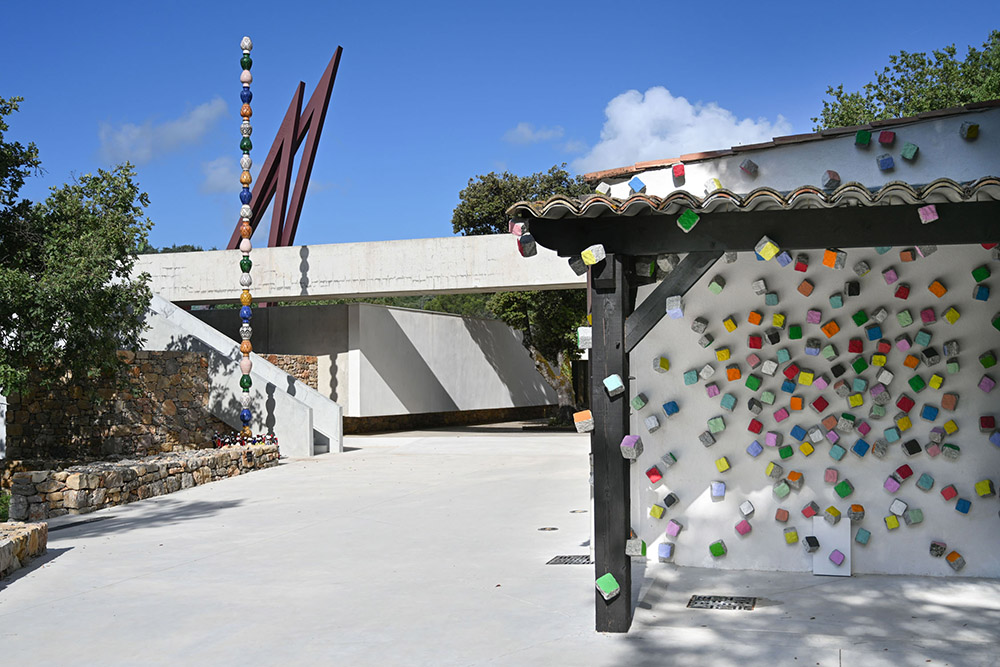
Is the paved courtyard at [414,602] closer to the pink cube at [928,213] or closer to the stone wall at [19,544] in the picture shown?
the stone wall at [19,544]

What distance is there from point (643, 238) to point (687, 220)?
0.28m

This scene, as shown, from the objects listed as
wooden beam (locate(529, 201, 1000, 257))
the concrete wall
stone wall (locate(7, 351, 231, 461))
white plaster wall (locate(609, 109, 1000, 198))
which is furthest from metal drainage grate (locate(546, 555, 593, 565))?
the concrete wall

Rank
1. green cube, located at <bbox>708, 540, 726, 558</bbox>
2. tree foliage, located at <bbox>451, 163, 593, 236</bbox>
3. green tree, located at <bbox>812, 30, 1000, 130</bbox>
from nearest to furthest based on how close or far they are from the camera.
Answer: green cube, located at <bbox>708, 540, 726, 558</bbox> < green tree, located at <bbox>812, 30, 1000, 130</bbox> < tree foliage, located at <bbox>451, 163, 593, 236</bbox>

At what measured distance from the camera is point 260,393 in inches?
591

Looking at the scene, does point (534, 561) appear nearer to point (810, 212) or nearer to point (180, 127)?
point (810, 212)

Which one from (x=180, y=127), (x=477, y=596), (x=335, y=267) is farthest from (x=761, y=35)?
(x=180, y=127)

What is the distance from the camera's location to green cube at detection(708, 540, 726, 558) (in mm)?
5762

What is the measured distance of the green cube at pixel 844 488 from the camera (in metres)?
5.55

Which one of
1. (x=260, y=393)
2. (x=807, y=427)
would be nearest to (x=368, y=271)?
(x=260, y=393)

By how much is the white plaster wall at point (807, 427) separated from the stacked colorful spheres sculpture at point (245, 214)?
10.2 meters

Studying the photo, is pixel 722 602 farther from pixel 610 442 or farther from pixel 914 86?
pixel 914 86

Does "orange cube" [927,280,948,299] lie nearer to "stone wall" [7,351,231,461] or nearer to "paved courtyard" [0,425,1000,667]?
"paved courtyard" [0,425,1000,667]

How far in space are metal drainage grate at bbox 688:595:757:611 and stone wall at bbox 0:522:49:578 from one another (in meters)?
4.66

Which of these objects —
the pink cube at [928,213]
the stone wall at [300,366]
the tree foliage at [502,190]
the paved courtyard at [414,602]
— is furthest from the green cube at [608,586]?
the tree foliage at [502,190]
